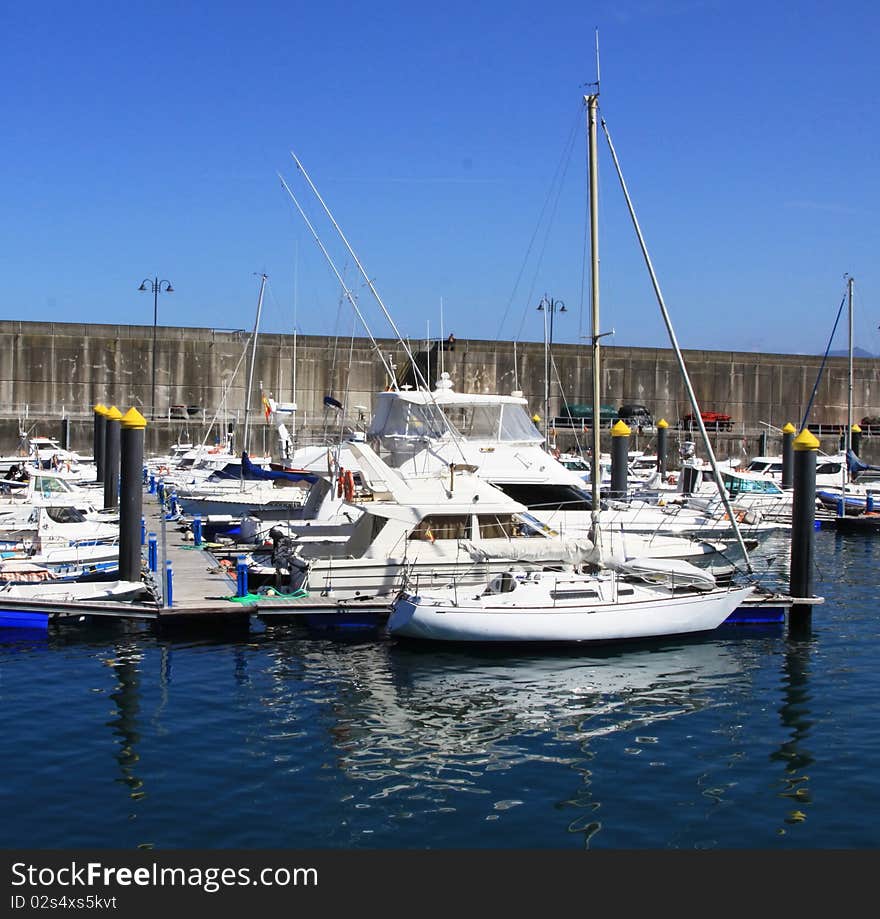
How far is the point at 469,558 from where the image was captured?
22844 mm

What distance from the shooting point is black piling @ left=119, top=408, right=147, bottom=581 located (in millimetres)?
22953

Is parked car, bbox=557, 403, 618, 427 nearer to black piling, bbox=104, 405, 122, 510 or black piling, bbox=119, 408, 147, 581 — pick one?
black piling, bbox=104, 405, 122, 510

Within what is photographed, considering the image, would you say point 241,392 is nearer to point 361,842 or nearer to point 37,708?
point 37,708

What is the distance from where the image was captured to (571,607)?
20.2m

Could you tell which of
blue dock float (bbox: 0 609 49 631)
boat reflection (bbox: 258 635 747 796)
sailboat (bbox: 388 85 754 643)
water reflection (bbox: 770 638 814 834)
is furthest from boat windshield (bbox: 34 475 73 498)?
water reflection (bbox: 770 638 814 834)

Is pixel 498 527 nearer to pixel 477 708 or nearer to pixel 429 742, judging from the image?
pixel 477 708

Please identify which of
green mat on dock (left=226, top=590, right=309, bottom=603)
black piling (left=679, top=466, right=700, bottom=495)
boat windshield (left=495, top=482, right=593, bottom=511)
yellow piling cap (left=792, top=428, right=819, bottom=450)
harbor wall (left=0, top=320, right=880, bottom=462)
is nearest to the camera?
green mat on dock (left=226, top=590, right=309, bottom=603)

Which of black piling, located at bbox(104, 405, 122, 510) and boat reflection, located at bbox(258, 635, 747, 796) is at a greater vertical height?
black piling, located at bbox(104, 405, 122, 510)

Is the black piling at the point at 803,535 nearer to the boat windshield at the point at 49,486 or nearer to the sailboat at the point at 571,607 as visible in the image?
the sailboat at the point at 571,607

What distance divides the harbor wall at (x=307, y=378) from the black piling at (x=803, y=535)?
3203 centimetres

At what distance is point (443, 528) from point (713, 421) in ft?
147

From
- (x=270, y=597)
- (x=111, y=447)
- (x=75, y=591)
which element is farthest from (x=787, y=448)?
(x=75, y=591)

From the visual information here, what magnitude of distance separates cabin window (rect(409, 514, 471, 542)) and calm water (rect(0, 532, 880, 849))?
8.64 feet

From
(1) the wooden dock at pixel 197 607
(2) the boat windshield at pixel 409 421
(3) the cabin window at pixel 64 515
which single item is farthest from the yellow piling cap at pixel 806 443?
(3) the cabin window at pixel 64 515
